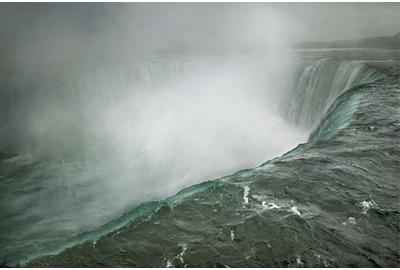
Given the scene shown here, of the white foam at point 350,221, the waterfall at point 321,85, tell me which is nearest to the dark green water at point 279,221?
the white foam at point 350,221

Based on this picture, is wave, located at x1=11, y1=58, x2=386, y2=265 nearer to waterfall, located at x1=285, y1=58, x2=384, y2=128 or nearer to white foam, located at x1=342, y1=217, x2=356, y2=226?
waterfall, located at x1=285, y1=58, x2=384, y2=128

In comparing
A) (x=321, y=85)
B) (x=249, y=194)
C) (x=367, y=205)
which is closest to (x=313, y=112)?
(x=321, y=85)

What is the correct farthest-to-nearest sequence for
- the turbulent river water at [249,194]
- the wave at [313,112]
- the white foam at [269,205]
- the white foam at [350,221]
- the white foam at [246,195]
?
the white foam at [246,195], the white foam at [269,205], the wave at [313,112], the white foam at [350,221], the turbulent river water at [249,194]

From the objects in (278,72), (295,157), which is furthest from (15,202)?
(278,72)

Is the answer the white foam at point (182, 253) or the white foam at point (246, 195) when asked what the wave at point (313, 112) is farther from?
the white foam at point (182, 253)

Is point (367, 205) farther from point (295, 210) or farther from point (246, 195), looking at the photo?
point (246, 195)

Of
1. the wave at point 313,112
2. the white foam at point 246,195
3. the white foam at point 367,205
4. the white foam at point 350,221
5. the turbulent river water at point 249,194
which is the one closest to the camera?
the turbulent river water at point 249,194
